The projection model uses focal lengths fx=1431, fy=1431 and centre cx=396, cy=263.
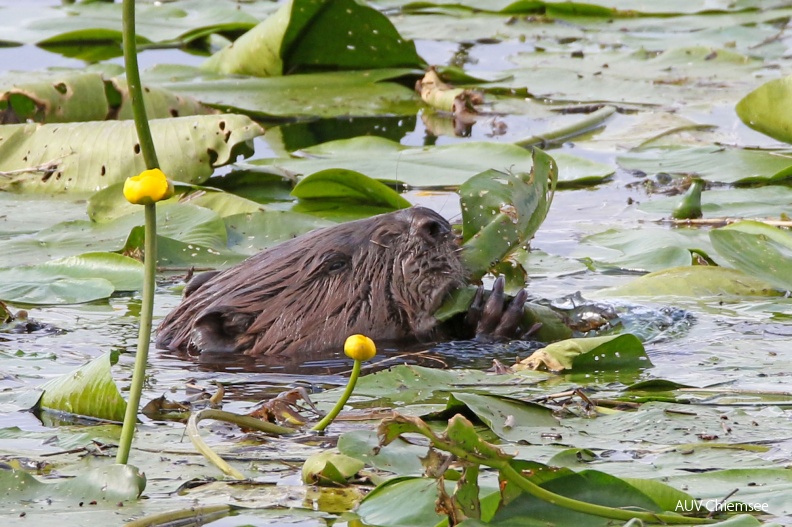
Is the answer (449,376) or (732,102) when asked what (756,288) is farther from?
(732,102)

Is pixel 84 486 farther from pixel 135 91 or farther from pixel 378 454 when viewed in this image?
pixel 135 91

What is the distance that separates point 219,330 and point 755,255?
6.75 feet

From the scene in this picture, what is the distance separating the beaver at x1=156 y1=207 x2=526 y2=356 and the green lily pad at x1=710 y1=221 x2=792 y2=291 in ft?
3.01

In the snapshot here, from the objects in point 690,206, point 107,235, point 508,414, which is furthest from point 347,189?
point 508,414

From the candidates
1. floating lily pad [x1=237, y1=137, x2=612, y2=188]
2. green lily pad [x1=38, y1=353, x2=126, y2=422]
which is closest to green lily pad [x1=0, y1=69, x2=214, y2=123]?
floating lily pad [x1=237, y1=137, x2=612, y2=188]

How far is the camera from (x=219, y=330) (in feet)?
17.0

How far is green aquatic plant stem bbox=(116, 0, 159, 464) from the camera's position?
2668 mm

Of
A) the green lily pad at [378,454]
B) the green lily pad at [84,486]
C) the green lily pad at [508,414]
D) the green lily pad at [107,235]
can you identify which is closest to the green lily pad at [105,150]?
the green lily pad at [107,235]

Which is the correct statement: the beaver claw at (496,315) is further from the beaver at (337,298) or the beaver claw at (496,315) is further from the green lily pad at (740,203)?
the green lily pad at (740,203)

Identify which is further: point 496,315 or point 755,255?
point 755,255

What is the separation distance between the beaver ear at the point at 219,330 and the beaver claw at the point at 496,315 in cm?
83

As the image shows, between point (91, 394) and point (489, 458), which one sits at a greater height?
point (489, 458)

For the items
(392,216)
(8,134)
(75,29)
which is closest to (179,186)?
(8,134)

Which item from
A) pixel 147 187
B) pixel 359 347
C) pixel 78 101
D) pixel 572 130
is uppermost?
pixel 147 187
